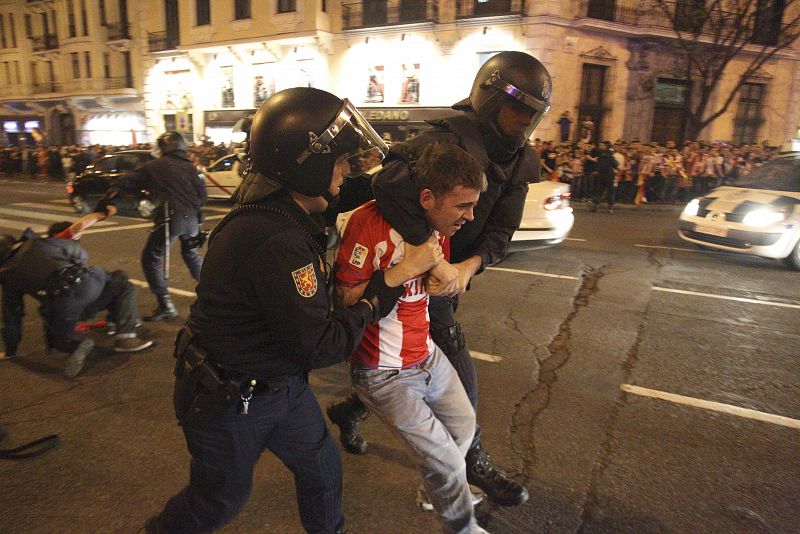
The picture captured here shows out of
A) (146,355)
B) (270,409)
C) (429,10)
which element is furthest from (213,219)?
(429,10)

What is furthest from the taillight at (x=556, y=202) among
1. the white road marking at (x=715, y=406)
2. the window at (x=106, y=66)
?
the window at (x=106, y=66)

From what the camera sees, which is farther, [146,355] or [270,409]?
[146,355]

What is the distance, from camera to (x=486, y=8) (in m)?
20.1

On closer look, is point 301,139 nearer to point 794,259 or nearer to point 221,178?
point 794,259

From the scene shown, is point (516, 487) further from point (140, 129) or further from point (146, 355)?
point (140, 129)

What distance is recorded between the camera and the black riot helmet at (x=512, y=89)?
2244 mm

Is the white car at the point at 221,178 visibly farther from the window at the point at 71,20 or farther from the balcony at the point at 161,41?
the window at the point at 71,20

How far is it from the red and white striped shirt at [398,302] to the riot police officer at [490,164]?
14cm

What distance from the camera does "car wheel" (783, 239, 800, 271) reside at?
739cm

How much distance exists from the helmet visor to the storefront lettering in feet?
68.0

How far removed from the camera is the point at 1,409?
11.6 ft

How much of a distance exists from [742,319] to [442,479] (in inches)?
187

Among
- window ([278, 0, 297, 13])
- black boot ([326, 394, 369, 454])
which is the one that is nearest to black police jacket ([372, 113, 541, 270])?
black boot ([326, 394, 369, 454])

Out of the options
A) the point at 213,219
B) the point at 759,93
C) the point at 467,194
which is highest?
the point at 759,93
